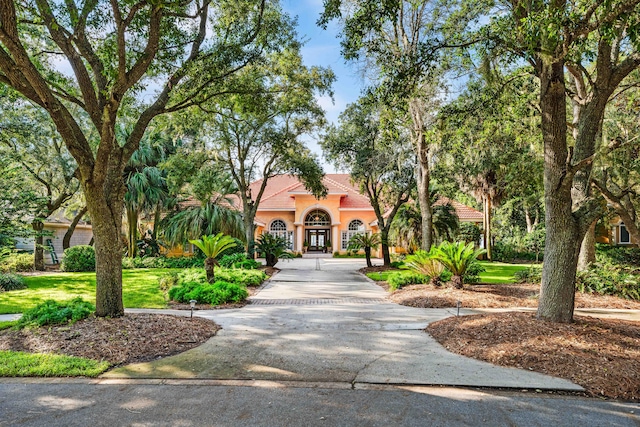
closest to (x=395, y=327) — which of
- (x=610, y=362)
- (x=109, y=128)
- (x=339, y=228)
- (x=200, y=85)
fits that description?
(x=610, y=362)

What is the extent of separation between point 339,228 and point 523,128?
21674 mm

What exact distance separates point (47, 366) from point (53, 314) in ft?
6.29

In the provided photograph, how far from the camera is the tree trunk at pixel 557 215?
240 inches

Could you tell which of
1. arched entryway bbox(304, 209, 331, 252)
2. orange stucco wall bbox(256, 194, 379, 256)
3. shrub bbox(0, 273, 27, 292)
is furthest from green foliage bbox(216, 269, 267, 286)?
arched entryway bbox(304, 209, 331, 252)

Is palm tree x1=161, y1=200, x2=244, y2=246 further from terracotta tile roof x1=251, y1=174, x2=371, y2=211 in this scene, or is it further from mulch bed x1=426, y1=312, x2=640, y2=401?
mulch bed x1=426, y1=312, x2=640, y2=401

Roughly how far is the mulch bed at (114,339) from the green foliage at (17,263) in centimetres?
1234

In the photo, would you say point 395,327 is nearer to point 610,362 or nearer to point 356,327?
point 356,327

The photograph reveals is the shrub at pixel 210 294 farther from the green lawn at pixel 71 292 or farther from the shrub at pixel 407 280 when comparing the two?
the shrub at pixel 407 280

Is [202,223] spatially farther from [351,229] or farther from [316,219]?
[351,229]

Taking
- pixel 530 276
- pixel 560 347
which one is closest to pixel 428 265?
pixel 530 276

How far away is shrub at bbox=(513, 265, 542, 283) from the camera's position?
42.1 feet

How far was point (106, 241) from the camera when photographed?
21.6 ft

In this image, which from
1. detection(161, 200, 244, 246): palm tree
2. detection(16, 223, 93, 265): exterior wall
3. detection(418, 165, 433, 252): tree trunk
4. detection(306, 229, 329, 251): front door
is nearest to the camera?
detection(418, 165, 433, 252): tree trunk

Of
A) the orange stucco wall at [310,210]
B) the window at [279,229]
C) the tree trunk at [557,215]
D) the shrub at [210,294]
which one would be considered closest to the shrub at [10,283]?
the shrub at [210,294]
